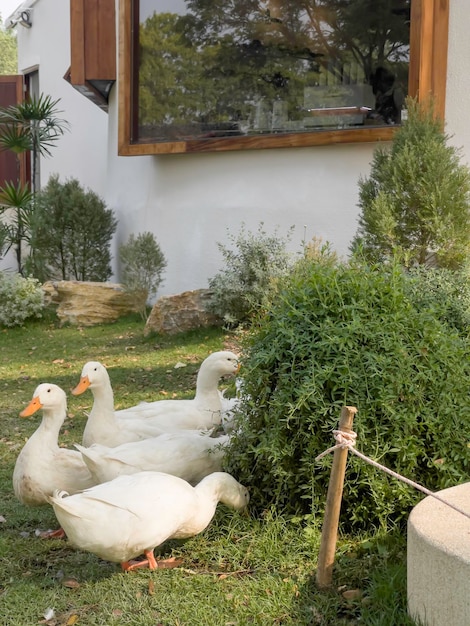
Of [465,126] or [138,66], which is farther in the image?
[138,66]

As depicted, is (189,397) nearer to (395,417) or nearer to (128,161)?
(395,417)

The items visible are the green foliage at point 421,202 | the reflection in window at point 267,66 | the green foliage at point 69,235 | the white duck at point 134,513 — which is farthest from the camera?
the green foliage at point 69,235

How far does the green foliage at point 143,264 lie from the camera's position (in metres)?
12.4

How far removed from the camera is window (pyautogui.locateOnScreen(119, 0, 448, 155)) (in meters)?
9.46

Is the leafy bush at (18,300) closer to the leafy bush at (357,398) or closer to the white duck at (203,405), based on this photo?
the white duck at (203,405)

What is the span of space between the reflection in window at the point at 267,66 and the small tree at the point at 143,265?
1.62 meters

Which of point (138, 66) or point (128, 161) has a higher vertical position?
point (138, 66)

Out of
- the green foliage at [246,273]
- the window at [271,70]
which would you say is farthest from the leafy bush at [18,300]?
the green foliage at [246,273]

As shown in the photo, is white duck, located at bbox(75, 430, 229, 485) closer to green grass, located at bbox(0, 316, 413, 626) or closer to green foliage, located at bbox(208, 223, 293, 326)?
green grass, located at bbox(0, 316, 413, 626)

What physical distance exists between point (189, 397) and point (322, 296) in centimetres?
345

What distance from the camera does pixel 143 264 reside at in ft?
41.0

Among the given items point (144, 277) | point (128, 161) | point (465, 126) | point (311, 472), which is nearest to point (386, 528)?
point (311, 472)

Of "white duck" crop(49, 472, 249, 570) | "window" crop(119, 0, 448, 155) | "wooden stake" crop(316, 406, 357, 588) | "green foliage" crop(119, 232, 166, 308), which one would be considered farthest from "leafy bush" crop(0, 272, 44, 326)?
"wooden stake" crop(316, 406, 357, 588)

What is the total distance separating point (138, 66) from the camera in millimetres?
12852
